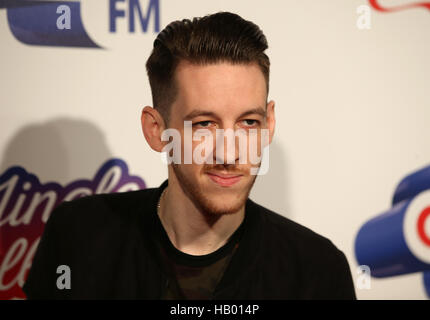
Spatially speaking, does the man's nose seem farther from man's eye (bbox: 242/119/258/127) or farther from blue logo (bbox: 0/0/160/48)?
blue logo (bbox: 0/0/160/48)

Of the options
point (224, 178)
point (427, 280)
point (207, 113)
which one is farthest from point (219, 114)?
point (427, 280)

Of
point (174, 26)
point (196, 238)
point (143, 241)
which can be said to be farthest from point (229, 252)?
point (174, 26)

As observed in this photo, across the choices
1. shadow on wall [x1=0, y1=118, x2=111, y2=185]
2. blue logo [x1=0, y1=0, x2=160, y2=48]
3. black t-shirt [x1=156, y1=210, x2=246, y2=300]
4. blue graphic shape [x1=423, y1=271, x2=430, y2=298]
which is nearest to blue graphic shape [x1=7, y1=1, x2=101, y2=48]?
blue logo [x1=0, y1=0, x2=160, y2=48]

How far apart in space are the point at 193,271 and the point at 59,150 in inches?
31.5

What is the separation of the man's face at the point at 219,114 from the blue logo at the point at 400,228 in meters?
0.76

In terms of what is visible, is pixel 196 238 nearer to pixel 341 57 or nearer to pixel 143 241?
pixel 143 241

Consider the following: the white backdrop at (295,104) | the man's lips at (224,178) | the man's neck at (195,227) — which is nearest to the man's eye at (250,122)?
the man's lips at (224,178)

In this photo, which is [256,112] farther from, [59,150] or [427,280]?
[427,280]

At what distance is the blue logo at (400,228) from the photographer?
177 centimetres

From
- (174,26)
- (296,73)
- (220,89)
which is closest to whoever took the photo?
(220,89)

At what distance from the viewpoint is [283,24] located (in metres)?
1.74

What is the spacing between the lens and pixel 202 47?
1236 mm

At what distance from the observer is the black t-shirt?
1253 millimetres

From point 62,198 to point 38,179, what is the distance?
4.7 inches
